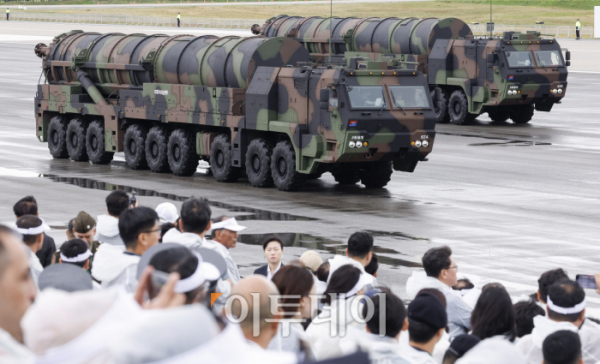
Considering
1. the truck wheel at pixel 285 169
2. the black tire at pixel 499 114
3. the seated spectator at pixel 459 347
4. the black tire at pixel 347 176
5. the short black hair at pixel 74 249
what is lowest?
the black tire at pixel 499 114

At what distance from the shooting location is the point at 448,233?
14758 mm

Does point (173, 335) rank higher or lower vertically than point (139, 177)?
higher

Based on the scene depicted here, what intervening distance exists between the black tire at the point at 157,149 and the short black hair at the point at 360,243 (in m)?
14.2

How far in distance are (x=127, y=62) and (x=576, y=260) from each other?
42.6ft

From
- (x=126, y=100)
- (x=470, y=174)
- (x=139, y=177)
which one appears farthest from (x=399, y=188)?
(x=126, y=100)

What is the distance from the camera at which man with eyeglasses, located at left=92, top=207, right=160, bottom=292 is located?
615 cm

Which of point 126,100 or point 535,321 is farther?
point 126,100

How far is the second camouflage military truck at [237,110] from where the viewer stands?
18.5 metres

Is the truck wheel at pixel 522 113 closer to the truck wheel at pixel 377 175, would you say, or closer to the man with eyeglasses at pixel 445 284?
the truck wheel at pixel 377 175

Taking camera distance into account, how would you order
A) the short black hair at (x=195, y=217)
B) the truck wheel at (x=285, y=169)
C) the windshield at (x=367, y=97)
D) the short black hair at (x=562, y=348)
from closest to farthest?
the short black hair at (x=562, y=348)
the short black hair at (x=195, y=217)
the windshield at (x=367, y=97)
the truck wheel at (x=285, y=169)

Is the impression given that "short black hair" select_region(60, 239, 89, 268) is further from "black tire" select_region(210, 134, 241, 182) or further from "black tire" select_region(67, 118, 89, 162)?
"black tire" select_region(67, 118, 89, 162)

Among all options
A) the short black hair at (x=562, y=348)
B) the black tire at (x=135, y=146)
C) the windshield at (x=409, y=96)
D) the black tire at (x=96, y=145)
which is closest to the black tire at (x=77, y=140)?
the black tire at (x=96, y=145)

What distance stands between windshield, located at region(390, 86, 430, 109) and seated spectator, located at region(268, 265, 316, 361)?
13854 mm

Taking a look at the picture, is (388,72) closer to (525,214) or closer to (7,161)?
(525,214)
